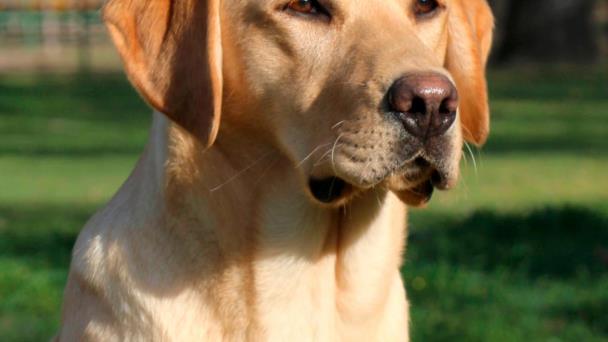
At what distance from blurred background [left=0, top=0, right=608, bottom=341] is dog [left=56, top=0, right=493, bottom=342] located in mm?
520

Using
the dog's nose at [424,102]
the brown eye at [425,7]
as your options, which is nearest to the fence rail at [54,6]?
the brown eye at [425,7]

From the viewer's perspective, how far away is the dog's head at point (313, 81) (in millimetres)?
4332

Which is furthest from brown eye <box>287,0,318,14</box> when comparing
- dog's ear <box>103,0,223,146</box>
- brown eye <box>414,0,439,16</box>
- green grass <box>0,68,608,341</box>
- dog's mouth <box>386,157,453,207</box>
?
green grass <box>0,68,608,341</box>

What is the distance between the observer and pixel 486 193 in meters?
13.0

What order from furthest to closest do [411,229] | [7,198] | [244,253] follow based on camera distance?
[7,198]
[411,229]
[244,253]

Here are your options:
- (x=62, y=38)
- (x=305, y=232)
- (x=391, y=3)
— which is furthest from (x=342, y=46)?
(x=62, y=38)

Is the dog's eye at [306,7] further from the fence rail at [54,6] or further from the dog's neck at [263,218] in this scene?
the fence rail at [54,6]

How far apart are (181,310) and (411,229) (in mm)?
5800

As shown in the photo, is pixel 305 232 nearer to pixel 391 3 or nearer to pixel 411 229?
pixel 391 3

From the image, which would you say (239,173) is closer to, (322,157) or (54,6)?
(322,157)

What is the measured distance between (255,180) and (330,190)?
28 centimetres

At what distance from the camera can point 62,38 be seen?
39.1m

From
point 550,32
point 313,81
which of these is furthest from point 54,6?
point 313,81

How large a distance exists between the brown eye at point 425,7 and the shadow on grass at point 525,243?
3907 mm
